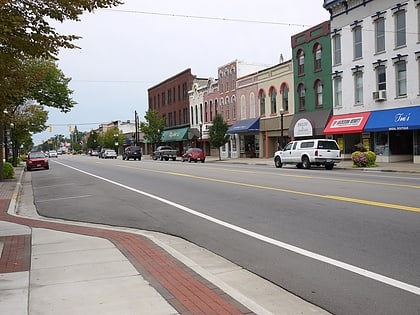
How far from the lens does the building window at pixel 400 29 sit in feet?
95.6

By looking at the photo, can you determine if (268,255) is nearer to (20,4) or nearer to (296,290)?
(296,290)

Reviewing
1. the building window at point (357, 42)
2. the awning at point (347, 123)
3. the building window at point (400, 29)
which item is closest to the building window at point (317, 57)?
the building window at point (357, 42)

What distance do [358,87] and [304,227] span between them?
2658 centimetres

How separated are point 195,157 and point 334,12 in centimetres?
1983

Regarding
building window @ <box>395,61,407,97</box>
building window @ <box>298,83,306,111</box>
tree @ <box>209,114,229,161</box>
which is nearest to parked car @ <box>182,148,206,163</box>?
tree @ <box>209,114,229,161</box>

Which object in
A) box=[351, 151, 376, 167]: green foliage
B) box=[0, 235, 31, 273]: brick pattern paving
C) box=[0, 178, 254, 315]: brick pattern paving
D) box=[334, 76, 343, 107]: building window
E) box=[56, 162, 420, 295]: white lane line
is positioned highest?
box=[334, 76, 343, 107]: building window

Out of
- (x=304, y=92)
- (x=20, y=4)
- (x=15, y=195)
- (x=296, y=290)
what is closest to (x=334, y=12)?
(x=304, y=92)

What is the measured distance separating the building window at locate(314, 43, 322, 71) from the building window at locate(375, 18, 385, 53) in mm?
6369

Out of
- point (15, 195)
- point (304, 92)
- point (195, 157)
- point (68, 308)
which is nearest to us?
point (68, 308)

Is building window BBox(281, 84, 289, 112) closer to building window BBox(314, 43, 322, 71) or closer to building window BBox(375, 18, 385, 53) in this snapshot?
building window BBox(314, 43, 322, 71)

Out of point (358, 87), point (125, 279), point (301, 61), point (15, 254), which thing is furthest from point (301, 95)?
point (125, 279)

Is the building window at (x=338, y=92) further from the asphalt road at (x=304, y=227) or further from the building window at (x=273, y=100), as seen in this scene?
the asphalt road at (x=304, y=227)

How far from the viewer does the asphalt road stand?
559 cm

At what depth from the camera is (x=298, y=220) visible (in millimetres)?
9789
